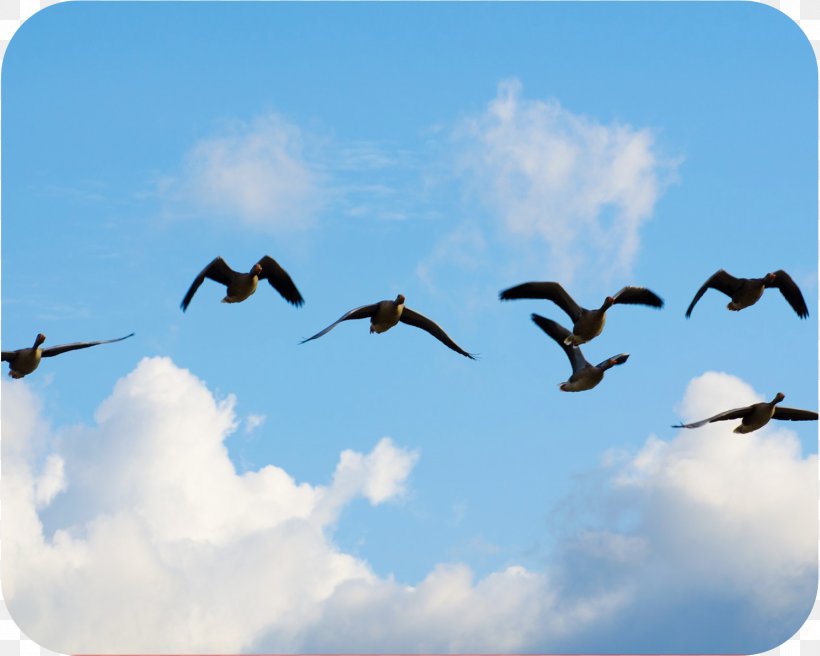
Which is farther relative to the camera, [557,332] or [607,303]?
[557,332]

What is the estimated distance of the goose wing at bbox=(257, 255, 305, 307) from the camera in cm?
2709

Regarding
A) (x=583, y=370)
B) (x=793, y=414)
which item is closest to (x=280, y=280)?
(x=583, y=370)

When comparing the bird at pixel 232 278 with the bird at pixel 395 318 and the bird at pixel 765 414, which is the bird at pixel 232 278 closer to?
the bird at pixel 395 318

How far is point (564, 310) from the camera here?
87.0 feet

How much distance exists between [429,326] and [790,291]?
877 cm

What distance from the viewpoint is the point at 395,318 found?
1024 inches

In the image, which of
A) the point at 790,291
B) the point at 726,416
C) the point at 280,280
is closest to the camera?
the point at 726,416

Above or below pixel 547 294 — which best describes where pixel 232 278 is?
above

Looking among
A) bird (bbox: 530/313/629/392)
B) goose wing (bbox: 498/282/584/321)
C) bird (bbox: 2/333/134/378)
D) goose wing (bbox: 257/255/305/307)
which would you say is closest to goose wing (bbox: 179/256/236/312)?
goose wing (bbox: 257/255/305/307)

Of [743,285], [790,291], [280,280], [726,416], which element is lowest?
[726,416]

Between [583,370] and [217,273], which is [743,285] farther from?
[217,273]

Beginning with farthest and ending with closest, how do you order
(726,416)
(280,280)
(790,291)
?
(790,291)
(280,280)
(726,416)

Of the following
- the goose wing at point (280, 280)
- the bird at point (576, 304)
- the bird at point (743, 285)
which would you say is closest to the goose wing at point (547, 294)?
the bird at point (576, 304)

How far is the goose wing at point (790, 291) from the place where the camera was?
27375 mm
